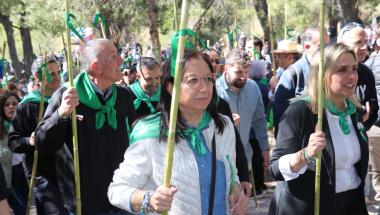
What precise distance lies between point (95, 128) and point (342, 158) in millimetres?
1721

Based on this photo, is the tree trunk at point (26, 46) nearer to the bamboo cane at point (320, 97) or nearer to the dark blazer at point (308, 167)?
the dark blazer at point (308, 167)

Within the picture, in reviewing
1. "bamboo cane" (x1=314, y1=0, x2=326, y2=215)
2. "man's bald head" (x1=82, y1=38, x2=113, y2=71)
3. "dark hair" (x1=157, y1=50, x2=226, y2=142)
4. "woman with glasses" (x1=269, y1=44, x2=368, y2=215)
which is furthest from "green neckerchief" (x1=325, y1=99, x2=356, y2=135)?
"man's bald head" (x1=82, y1=38, x2=113, y2=71)

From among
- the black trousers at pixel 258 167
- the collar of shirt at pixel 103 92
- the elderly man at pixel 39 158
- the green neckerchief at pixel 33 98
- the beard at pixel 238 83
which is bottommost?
the black trousers at pixel 258 167

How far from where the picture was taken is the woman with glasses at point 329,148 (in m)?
3.49

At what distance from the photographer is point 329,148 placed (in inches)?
137

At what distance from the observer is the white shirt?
3496mm

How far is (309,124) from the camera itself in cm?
350

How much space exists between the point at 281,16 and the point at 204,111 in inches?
1594

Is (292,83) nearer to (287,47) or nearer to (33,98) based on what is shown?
(33,98)

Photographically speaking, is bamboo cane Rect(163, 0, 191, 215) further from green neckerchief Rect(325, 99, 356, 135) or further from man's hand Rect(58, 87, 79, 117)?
man's hand Rect(58, 87, 79, 117)

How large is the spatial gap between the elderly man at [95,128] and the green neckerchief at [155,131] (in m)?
1.21

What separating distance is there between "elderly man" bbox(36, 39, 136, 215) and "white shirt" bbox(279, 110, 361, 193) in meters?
1.33

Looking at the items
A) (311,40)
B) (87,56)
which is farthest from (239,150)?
(311,40)

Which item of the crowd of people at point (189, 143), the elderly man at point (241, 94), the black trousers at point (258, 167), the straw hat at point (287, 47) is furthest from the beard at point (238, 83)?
the straw hat at point (287, 47)
